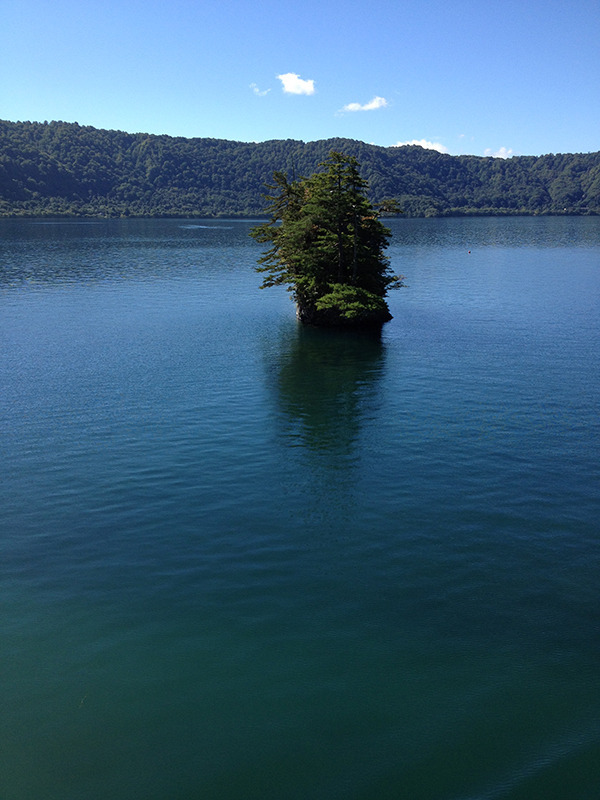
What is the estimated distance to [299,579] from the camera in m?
22.7

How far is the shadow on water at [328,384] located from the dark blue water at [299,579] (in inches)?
11.8

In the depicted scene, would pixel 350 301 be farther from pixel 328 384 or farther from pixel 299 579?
pixel 299 579

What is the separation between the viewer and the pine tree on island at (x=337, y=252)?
64.1m

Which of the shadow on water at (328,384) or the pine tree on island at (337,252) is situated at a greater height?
the pine tree on island at (337,252)

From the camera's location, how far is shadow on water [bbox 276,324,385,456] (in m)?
37.7

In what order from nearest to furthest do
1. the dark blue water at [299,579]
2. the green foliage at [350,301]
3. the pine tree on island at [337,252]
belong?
the dark blue water at [299,579] → the green foliage at [350,301] → the pine tree on island at [337,252]

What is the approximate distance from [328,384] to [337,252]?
25236 millimetres

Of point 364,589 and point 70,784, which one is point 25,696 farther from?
point 364,589

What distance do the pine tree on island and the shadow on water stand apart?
3.02 m

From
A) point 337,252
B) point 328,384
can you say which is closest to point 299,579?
point 328,384

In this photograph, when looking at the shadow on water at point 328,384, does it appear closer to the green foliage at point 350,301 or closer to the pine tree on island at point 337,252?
the green foliage at point 350,301

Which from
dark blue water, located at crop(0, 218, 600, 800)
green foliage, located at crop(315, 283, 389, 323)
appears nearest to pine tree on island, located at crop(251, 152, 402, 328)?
green foliage, located at crop(315, 283, 389, 323)

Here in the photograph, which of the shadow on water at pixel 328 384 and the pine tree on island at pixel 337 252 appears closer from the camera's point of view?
the shadow on water at pixel 328 384

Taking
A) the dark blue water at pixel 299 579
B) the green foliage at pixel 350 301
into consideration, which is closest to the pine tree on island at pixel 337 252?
the green foliage at pixel 350 301
